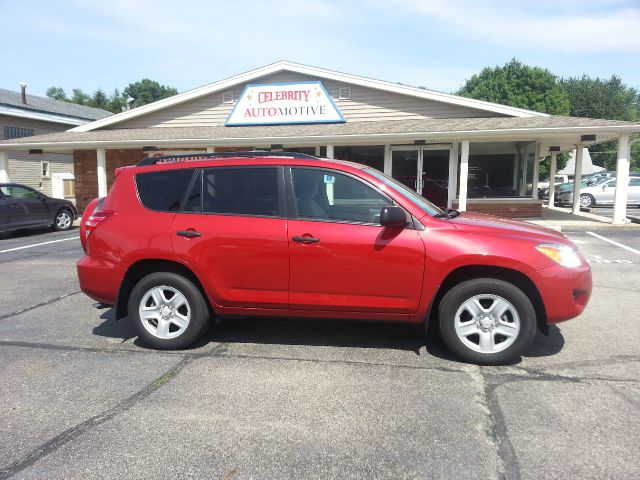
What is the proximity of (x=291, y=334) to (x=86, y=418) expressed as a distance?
205cm

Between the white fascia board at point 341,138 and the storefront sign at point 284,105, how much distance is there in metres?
1.64

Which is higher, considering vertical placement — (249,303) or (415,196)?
(415,196)

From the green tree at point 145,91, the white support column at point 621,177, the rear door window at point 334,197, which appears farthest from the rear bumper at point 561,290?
the green tree at point 145,91

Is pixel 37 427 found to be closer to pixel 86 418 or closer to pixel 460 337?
pixel 86 418

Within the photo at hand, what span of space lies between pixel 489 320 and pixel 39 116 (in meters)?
28.2

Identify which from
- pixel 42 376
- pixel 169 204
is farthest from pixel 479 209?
pixel 42 376

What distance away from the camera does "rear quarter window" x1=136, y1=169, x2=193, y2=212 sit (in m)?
4.34

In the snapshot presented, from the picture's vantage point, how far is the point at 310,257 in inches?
→ 156

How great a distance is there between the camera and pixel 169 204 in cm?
434

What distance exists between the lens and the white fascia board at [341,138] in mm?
13055

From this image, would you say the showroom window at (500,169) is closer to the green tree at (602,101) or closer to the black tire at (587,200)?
the black tire at (587,200)

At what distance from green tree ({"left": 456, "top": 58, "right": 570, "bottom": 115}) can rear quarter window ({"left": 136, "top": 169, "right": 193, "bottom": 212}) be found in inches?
1909

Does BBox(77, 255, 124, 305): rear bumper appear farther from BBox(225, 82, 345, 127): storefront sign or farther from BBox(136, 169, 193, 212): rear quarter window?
BBox(225, 82, 345, 127): storefront sign

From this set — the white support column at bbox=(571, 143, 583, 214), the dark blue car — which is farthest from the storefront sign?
the white support column at bbox=(571, 143, 583, 214)
